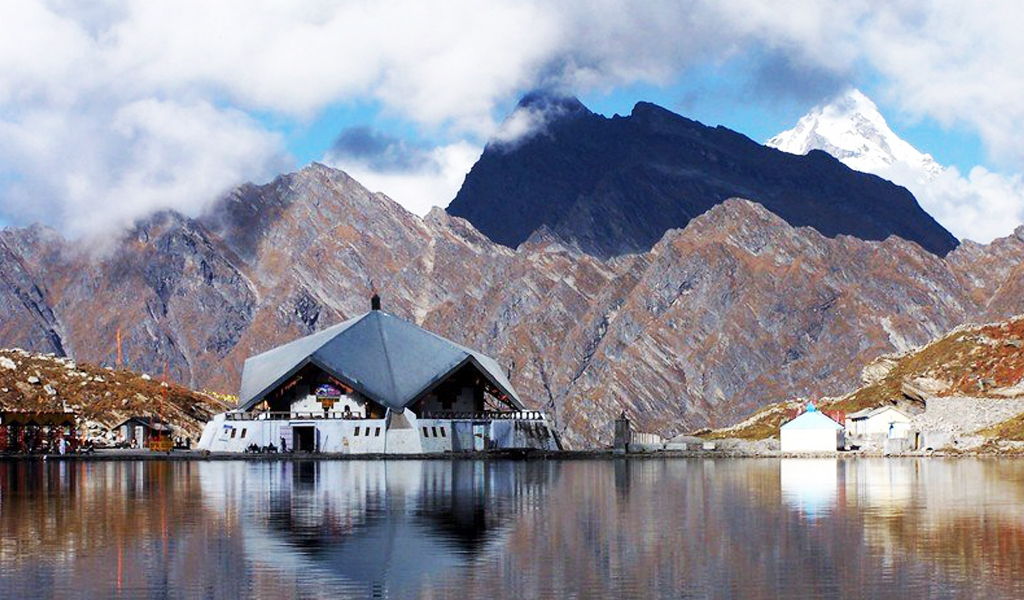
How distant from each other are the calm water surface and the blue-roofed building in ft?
147

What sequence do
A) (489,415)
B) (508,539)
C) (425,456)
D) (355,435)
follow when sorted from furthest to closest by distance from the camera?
(489,415) → (355,435) → (425,456) → (508,539)

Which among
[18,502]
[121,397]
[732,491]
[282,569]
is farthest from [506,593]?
[121,397]

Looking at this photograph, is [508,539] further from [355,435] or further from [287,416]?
[287,416]

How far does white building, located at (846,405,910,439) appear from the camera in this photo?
15625cm

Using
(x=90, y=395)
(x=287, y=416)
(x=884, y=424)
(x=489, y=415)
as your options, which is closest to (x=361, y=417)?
(x=287, y=416)

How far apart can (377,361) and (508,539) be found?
92.6m

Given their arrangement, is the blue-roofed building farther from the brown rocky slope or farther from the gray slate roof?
the brown rocky slope

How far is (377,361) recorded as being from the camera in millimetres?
134250

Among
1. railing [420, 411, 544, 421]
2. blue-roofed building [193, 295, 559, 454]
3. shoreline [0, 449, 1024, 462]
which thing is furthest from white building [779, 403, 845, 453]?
railing [420, 411, 544, 421]

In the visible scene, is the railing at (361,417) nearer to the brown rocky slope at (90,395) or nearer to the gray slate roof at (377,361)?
the gray slate roof at (377,361)

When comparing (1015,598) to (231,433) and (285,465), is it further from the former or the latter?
(231,433)

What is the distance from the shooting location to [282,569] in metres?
35.0

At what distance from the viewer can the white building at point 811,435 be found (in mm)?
143750

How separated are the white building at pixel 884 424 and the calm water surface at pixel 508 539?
81.0m
